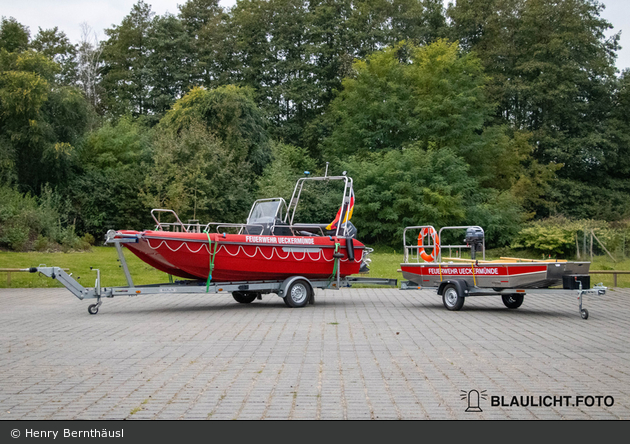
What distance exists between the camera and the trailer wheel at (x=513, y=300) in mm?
13062

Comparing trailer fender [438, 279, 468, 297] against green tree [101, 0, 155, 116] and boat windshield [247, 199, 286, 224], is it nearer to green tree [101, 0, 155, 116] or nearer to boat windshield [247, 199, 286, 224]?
boat windshield [247, 199, 286, 224]

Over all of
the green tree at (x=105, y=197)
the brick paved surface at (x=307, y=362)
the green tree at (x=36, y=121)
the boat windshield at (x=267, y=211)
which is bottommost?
the brick paved surface at (x=307, y=362)

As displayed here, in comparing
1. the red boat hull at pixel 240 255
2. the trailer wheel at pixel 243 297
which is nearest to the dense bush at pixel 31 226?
the trailer wheel at pixel 243 297

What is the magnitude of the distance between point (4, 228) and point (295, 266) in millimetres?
18760

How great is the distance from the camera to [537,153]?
46750 millimetres

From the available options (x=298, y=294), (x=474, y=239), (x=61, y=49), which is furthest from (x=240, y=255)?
(x=61, y=49)

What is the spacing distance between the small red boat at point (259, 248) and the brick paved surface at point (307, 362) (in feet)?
3.10

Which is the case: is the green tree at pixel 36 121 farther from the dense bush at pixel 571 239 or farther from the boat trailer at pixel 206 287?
the dense bush at pixel 571 239

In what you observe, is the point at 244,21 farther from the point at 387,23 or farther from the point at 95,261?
the point at 95,261

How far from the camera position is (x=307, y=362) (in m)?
7.09

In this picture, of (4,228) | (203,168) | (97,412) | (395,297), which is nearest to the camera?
(97,412)

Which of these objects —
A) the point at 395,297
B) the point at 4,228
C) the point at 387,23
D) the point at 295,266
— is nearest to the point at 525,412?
the point at 295,266

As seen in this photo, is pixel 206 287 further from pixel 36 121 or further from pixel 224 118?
pixel 224 118

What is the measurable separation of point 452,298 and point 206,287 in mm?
5185
